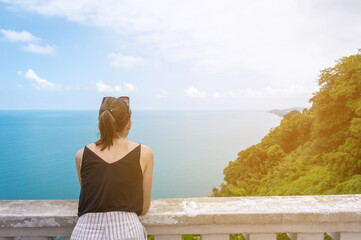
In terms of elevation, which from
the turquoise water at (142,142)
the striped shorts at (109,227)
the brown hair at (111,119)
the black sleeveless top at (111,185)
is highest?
the brown hair at (111,119)

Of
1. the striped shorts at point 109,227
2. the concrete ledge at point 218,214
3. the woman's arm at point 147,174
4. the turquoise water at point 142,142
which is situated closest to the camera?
the striped shorts at point 109,227

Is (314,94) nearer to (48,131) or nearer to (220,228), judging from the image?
(220,228)

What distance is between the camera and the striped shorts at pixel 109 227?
1793mm

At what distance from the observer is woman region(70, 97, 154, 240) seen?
5.99ft

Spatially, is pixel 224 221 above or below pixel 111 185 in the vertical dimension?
below

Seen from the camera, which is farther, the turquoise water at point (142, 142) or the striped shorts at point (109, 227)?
the turquoise water at point (142, 142)

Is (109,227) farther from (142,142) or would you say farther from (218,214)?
(142,142)

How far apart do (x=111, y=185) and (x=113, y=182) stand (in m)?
0.02

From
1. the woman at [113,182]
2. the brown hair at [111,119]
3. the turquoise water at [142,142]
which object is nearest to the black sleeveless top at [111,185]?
the woman at [113,182]

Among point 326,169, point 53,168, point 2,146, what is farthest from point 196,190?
point 2,146

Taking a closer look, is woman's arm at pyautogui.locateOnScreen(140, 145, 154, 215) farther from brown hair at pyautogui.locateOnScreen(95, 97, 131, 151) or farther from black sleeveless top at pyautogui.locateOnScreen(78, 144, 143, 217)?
brown hair at pyautogui.locateOnScreen(95, 97, 131, 151)

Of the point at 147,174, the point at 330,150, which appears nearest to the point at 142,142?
the point at 330,150

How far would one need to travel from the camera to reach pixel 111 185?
1.88 m

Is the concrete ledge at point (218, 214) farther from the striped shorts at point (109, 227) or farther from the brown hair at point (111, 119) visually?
the brown hair at point (111, 119)
